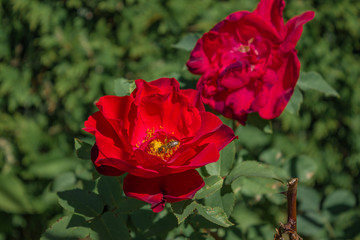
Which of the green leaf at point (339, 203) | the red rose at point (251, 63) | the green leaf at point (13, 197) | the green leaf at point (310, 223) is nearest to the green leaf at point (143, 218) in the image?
the red rose at point (251, 63)

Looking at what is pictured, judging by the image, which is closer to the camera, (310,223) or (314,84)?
(314,84)

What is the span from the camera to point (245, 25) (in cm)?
99

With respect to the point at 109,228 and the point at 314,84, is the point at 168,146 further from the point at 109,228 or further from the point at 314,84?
the point at 314,84

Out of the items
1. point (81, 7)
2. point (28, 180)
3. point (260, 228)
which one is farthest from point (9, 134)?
point (260, 228)

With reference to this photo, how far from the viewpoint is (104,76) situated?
2070 mm

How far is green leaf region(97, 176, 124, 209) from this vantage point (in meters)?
0.94

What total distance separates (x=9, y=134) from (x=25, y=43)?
51 centimetres

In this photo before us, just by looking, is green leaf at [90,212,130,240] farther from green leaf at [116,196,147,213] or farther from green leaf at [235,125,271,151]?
green leaf at [235,125,271,151]

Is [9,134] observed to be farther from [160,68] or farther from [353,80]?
[353,80]

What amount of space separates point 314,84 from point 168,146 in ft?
1.70

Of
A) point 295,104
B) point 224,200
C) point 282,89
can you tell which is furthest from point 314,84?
point 224,200

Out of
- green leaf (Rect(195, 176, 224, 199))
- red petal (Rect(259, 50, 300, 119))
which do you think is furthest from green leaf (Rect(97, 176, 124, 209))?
red petal (Rect(259, 50, 300, 119))

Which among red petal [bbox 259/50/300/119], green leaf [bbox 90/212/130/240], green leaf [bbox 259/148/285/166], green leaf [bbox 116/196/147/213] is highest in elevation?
red petal [bbox 259/50/300/119]

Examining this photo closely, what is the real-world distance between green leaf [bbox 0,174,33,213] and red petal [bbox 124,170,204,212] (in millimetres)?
1687
